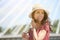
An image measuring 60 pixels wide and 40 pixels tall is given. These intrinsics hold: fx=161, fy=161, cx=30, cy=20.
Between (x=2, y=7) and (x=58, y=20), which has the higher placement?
(x=2, y=7)

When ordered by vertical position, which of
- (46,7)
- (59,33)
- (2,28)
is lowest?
(59,33)

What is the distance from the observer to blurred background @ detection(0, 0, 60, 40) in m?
1.20

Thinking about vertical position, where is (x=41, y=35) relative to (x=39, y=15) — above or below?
below

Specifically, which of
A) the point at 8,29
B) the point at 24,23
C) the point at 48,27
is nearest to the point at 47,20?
the point at 48,27

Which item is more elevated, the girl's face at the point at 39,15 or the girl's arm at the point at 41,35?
the girl's face at the point at 39,15

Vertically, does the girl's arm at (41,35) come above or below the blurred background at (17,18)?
below

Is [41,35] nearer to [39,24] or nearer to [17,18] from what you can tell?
[39,24]

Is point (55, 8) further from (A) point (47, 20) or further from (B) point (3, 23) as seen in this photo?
(B) point (3, 23)

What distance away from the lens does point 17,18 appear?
1.21 meters

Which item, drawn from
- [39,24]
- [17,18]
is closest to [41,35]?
[39,24]

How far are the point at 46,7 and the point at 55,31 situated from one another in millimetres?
197

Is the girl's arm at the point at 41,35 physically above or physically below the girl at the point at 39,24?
below

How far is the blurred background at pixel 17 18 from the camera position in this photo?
1202mm

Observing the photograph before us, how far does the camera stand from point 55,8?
4.09ft
